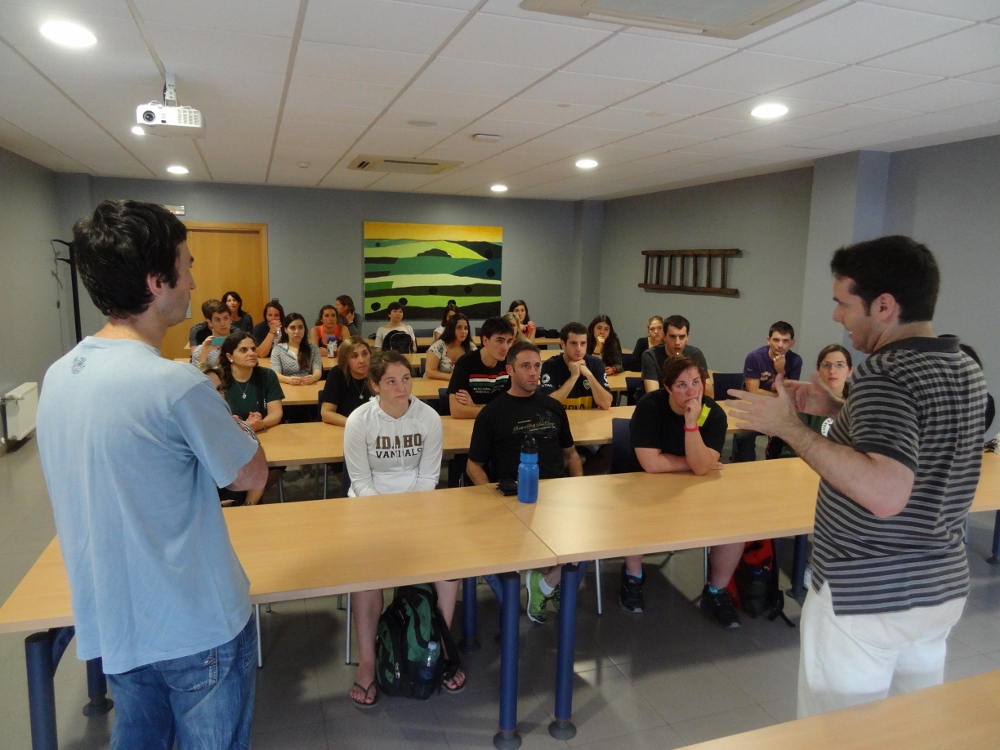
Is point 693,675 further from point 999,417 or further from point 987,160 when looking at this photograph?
point 987,160

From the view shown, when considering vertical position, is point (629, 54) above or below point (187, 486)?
above

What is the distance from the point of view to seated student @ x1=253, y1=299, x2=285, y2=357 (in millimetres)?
6195

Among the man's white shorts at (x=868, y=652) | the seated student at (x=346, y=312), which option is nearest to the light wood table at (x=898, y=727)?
the man's white shorts at (x=868, y=652)

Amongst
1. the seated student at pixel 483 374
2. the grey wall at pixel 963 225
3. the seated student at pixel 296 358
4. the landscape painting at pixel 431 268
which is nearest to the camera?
the seated student at pixel 483 374

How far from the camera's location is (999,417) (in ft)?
15.5

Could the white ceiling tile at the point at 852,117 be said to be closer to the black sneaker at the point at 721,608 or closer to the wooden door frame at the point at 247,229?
the black sneaker at the point at 721,608

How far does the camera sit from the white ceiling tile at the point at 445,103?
3.75 metres

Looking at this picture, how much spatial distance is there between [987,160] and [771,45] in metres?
3.09

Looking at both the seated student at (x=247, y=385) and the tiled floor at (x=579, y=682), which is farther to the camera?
the seated student at (x=247, y=385)

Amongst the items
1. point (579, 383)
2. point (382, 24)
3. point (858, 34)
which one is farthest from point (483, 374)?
point (858, 34)

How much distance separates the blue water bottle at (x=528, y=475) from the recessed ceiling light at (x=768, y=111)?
107 inches

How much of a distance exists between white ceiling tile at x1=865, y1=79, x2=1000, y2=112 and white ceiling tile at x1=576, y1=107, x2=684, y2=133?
3.86ft

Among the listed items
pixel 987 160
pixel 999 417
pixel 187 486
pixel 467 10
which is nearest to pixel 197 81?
pixel 467 10

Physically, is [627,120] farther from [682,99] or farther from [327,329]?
[327,329]
